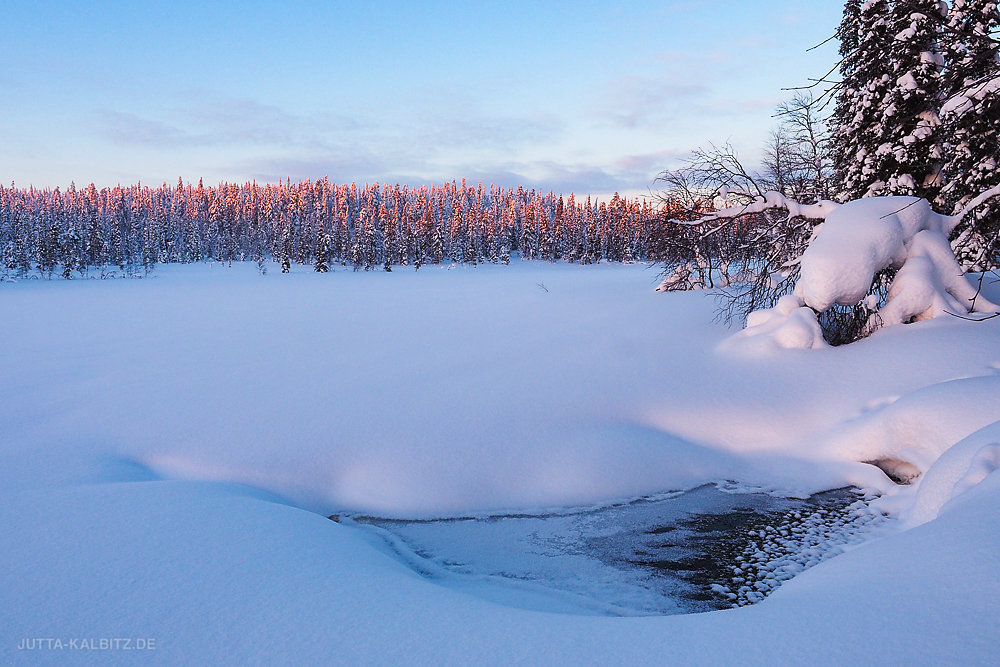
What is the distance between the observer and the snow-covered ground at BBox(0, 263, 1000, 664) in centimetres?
271

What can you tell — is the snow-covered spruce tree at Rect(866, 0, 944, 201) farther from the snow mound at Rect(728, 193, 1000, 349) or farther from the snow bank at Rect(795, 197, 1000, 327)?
the snow bank at Rect(795, 197, 1000, 327)

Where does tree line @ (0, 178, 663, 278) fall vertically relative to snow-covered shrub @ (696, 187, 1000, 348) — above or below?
above

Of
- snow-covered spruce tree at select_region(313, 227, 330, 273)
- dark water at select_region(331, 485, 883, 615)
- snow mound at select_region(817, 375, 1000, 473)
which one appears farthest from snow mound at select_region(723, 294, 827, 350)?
snow-covered spruce tree at select_region(313, 227, 330, 273)

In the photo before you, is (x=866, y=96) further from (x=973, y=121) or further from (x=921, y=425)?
(x=921, y=425)

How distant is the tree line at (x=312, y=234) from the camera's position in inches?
3036

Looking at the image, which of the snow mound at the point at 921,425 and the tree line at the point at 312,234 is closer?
the snow mound at the point at 921,425

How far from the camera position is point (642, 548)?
5.51 m

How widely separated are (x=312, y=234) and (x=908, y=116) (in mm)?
94933

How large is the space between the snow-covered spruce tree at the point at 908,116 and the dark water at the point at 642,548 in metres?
12.3

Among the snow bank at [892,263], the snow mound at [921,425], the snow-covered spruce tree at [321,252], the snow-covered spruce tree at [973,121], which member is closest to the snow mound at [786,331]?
the snow bank at [892,263]

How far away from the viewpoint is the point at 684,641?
270 centimetres

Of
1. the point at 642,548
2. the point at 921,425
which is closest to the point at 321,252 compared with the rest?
the point at 642,548

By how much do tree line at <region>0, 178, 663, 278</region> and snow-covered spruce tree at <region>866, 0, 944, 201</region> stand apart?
66.7 meters

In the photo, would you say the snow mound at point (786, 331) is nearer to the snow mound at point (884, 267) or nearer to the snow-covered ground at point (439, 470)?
the snow mound at point (884, 267)
